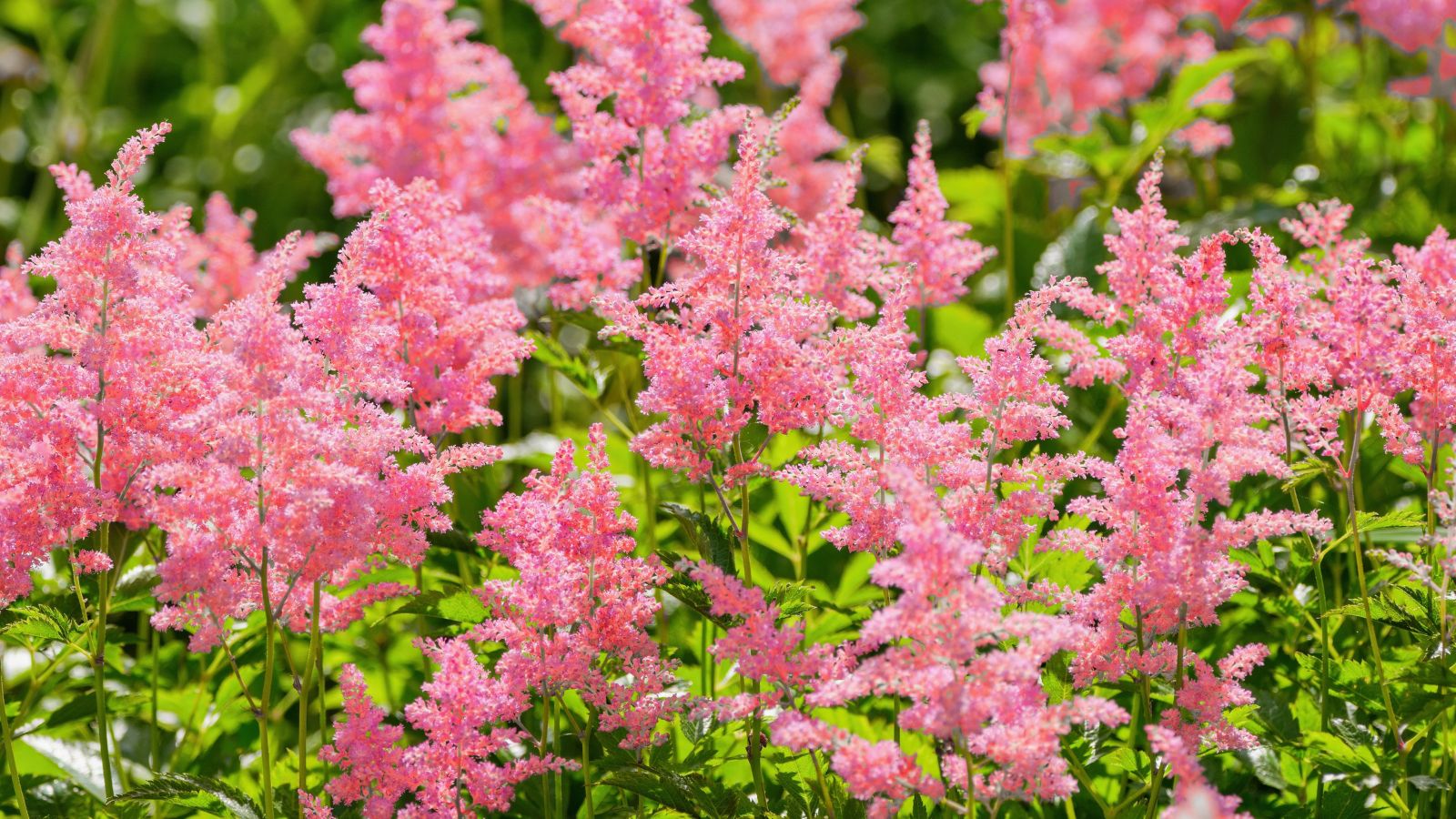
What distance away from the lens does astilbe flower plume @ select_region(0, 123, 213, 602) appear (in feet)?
6.40

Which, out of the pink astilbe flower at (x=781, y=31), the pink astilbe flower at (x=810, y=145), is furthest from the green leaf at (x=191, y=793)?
the pink astilbe flower at (x=781, y=31)

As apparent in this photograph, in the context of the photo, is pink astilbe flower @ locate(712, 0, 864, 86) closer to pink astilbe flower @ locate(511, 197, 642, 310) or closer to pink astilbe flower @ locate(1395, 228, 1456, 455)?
pink astilbe flower @ locate(511, 197, 642, 310)

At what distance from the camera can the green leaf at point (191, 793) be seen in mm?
1923

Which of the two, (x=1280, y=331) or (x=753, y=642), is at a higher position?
(x=1280, y=331)

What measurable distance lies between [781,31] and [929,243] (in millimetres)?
1482

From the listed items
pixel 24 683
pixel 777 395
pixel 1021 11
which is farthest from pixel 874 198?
pixel 777 395

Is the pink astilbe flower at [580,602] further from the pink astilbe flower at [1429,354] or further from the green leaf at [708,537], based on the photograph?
the pink astilbe flower at [1429,354]

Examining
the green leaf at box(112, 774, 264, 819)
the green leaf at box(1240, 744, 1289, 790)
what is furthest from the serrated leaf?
the green leaf at box(1240, 744, 1289, 790)

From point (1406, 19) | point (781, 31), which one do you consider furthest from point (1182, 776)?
point (1406, 19)

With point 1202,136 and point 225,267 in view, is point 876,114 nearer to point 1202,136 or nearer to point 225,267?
point 1202,136

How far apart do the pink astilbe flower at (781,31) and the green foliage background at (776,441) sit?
33 cm

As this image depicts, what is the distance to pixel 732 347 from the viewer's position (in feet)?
6.47

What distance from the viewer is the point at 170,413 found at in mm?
2020

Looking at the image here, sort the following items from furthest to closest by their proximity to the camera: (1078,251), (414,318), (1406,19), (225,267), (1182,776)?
(1406,19)
(1078,251)
(225,267)
(414,318)
(1182,776)
